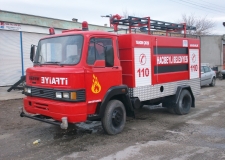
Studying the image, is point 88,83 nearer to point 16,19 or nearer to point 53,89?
point 53,89

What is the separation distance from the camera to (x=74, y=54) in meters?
6.00

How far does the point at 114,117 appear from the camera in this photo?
260 inches

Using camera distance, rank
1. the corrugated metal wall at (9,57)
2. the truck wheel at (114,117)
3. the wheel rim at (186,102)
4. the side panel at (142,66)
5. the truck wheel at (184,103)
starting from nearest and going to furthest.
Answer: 1. the truck wheel at (114,117)
2. the side panel at (142,66)
3. the truck wheel at (184,103)
4. the wheel rim at (186,102)
5. the corrugated metal wall at (9,57)

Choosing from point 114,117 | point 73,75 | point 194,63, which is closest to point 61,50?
point 73,75

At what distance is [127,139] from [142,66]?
2.16m

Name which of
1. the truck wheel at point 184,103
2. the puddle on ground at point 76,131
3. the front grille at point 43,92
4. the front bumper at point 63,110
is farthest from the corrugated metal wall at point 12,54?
the truck wheel at point 184,103

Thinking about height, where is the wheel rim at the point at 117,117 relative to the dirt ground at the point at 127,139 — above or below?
above

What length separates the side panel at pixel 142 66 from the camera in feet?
23.9

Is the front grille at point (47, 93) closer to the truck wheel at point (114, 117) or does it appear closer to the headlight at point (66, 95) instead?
the headlight at point (66, 95)

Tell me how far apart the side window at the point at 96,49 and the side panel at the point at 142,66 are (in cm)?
122

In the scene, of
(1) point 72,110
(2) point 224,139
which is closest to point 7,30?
(1) point 72,110

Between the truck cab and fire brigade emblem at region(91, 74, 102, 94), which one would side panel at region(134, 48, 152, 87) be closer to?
the truck cab

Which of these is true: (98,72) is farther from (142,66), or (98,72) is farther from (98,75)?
(142,66)

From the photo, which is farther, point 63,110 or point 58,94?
point 58,94
